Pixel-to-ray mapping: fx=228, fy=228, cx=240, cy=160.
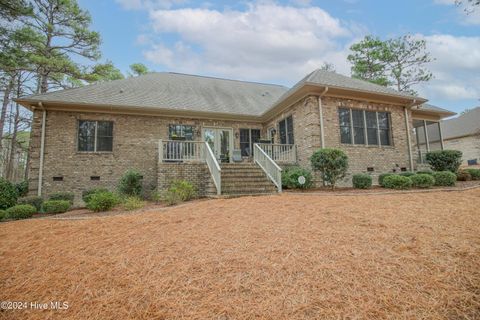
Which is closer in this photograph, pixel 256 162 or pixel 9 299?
pixel 9 299

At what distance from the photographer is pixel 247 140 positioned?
13.0m

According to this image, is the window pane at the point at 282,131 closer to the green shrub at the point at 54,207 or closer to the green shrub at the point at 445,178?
the green shrub at the point at 445,178

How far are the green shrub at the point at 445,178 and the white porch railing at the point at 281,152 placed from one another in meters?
5.10

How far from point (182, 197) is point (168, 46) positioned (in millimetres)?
13683

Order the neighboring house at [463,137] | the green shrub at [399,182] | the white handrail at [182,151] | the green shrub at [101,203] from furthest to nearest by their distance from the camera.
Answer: the neighboring house at [463,137] < the white handrail at [182,151] < the green shrub at [399,182] < the green shrub at [101,203]

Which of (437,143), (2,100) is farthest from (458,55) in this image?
(2,100)

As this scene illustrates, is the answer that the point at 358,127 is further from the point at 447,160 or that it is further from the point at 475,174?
the point at 475,174

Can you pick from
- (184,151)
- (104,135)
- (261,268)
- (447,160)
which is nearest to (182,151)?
(184,151)

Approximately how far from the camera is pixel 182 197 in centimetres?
738

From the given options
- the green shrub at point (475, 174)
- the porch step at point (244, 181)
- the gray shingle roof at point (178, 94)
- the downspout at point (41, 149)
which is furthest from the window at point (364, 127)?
the downspout at point (41, 149)

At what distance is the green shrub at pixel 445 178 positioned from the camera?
7.96 meters

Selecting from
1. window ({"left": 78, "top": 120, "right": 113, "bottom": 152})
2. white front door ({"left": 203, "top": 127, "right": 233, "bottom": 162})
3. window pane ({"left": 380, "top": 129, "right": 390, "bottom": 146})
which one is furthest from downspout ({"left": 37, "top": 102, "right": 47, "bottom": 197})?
window pane ({"left": 380, "top": 129, "right": 390, "bottom": 146})

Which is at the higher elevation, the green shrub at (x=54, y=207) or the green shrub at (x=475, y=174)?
the green shrub at (x=475, y=174)

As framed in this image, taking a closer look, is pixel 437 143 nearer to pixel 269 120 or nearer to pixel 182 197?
pixel 269 120
